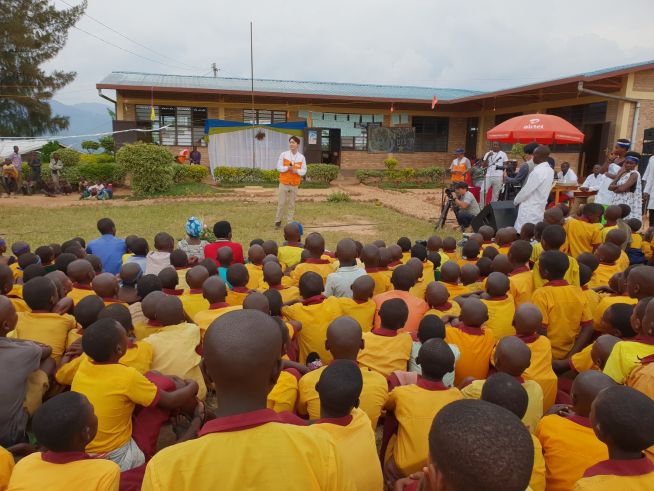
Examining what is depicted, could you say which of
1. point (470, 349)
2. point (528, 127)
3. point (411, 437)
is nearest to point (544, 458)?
point (411, 437)

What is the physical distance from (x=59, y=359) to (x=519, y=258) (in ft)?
11.8

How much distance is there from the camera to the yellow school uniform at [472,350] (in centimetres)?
296

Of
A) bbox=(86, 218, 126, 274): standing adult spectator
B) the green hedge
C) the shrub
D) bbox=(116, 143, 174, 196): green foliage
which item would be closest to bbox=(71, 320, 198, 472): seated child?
bbox=(86, 218, 126, 274): standing adult spectator

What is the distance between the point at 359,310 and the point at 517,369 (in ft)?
4.27

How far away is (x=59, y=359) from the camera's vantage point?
9.91 feet

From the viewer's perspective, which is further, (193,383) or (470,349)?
(470,349)

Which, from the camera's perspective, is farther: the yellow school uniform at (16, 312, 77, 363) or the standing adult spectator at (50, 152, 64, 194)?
the standing adult spectator at (50, 152, 64, 194)

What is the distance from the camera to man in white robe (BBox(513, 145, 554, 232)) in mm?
6172

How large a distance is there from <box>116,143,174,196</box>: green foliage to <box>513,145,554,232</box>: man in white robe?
11400mm

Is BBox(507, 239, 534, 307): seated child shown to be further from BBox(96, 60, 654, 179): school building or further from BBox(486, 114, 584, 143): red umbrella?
BBox(96, 60, 654, 179): school building

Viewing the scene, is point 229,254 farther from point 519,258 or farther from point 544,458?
point 544,458

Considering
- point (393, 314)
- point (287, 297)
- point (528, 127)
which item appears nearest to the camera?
point (393, 314)

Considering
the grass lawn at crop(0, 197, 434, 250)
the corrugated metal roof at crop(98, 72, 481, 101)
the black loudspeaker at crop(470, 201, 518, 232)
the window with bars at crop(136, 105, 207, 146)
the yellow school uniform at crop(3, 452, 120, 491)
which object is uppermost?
the corrugated metal roof at crop(98, 72, 481, 101)

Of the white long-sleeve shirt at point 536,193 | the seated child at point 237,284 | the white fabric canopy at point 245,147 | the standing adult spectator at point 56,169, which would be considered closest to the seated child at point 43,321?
the seated child at point 237,284
